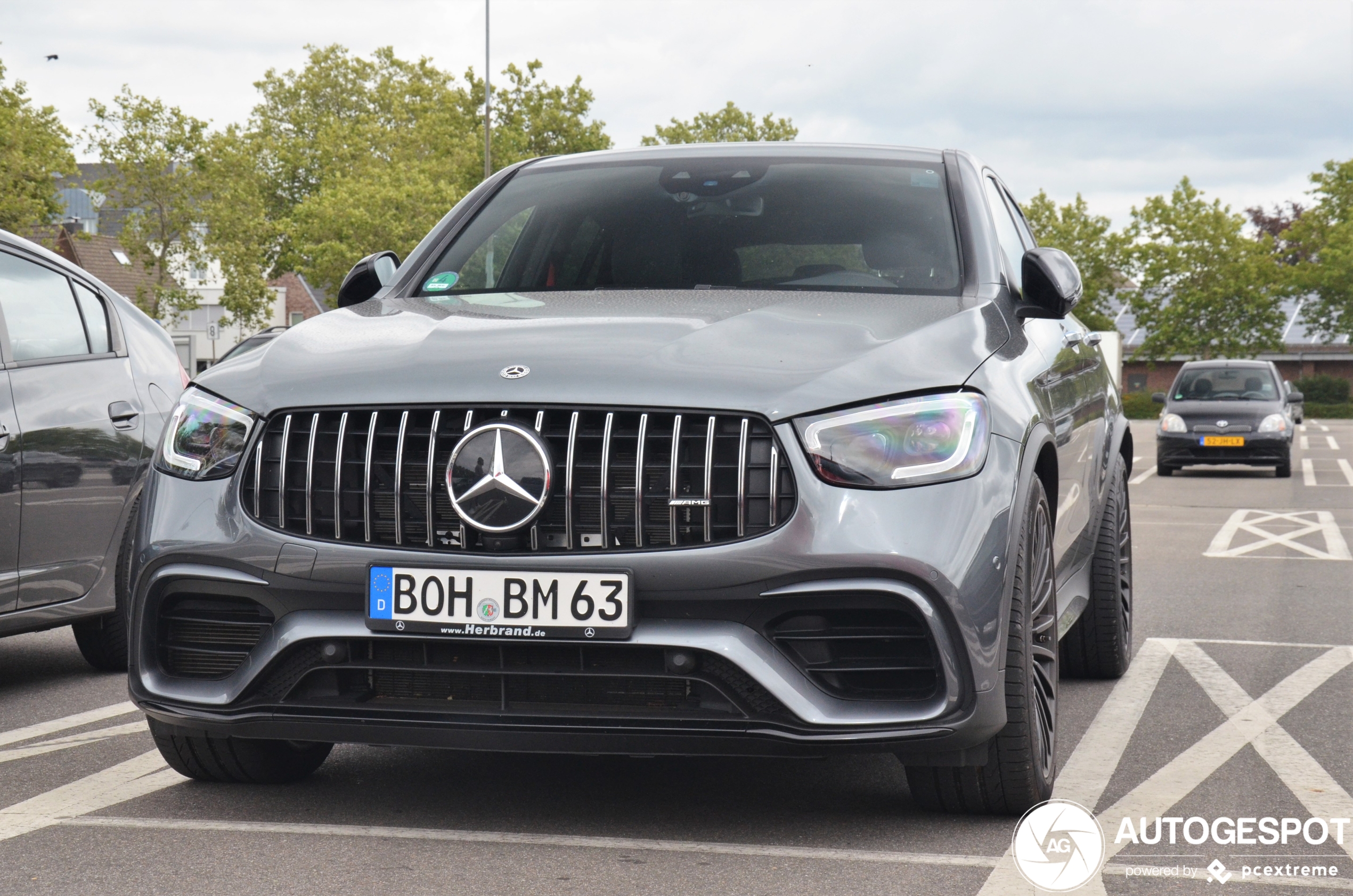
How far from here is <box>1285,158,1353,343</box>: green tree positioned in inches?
2638

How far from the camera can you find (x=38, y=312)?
→ 620 centimetres

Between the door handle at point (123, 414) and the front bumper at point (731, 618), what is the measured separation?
270 cm

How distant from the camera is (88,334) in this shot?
254 inches

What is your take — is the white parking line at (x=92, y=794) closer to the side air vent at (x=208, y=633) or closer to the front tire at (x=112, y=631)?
the side air vent at (x=208, y=633)

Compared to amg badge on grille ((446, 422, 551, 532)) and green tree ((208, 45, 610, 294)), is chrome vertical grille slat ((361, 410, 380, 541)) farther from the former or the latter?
green tree ((208, 45, 610, 294))

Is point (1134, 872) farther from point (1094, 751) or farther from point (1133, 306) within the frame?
point (1133, 306)

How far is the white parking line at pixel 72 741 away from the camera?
486 centimetres

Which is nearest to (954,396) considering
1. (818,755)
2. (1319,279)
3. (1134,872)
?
(818,755)

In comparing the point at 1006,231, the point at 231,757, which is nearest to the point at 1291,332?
the point at 1006,231

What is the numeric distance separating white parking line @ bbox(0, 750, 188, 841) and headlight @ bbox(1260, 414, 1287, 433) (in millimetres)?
20130

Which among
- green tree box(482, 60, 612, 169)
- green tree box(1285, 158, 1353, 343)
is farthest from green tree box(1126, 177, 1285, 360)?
green tree box(482, 60, 612, 169)

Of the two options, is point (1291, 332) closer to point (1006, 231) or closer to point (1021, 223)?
point (1021, 223)

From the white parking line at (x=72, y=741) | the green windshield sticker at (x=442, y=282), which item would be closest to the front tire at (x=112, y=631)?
the white parking line at (x=72, y=741)

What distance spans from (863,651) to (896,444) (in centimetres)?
43
